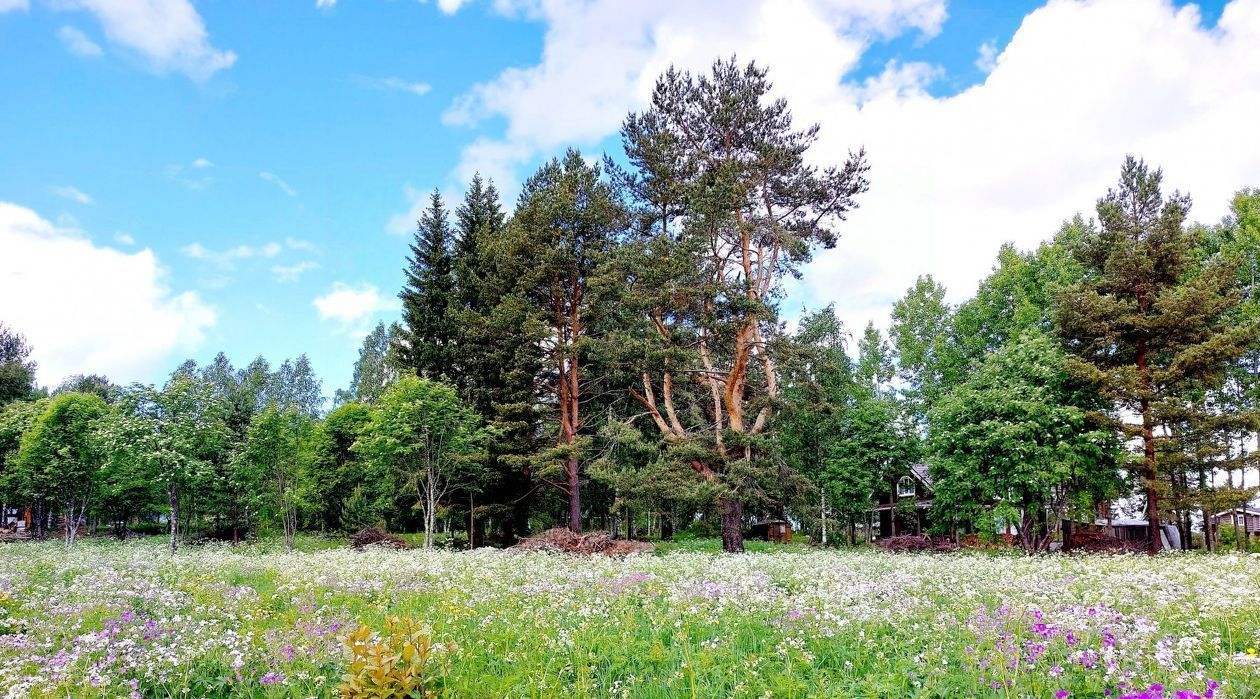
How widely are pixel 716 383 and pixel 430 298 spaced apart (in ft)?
57.8

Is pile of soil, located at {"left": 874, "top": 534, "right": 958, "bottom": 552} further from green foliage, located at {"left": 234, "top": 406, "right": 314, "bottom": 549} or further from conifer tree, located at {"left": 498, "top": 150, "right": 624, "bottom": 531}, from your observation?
green foliage, located at {"left": 234, "top": 406, "right": 314, "bottom": 549}

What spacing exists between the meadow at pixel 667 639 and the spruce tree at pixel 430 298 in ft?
80.8

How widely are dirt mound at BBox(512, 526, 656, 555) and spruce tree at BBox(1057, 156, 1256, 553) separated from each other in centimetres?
1621

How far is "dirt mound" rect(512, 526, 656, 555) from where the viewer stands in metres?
20.5

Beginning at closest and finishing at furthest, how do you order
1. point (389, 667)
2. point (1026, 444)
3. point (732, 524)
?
1. point (389, 667)
2. point (1026, 444)
3. point (732, 524)

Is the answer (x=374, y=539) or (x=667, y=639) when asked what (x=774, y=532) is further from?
(x=667, y=639)

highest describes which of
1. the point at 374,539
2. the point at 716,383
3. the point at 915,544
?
the point at 716,383

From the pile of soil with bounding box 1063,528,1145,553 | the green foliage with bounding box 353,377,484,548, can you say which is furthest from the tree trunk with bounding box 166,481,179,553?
the pile of soil with bounding box 1063,528,1145,553

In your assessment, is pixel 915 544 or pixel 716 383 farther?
pixel 915 544

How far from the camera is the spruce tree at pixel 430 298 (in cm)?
3394

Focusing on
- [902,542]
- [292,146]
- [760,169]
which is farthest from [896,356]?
[292,146]

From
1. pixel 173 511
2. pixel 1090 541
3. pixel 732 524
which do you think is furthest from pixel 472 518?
pixel 1090 541

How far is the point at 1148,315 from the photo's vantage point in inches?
846

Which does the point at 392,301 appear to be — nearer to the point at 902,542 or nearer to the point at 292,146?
the point at 292,146
